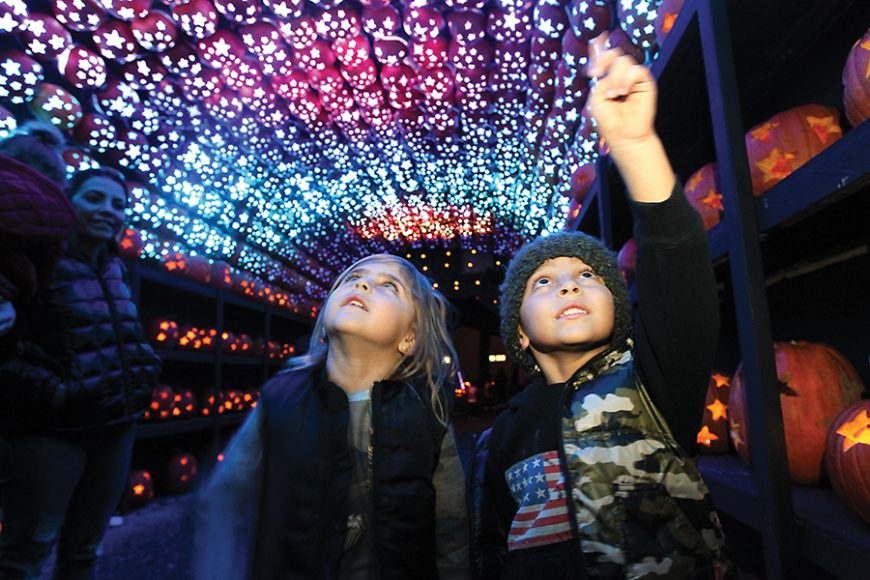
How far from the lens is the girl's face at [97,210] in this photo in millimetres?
2361

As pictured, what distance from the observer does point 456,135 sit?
6816 mm

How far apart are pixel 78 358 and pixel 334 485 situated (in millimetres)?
1445

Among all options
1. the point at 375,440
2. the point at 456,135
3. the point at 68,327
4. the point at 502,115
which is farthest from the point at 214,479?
the point at 456,135

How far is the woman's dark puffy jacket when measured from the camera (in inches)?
74.9

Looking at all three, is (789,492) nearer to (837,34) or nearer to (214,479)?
(214,479)

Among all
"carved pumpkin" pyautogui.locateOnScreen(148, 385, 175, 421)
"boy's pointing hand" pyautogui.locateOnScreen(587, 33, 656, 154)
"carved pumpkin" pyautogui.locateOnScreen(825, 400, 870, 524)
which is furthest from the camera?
"carved pumpkin" pyautogui.locateOnScreen(148, 385, 175, 421)

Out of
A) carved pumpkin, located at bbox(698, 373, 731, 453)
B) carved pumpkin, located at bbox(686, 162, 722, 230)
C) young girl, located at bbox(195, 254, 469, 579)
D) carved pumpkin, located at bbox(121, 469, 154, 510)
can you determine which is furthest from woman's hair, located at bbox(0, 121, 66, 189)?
carved pumpkin, located at bbox(121, 469, 154, 510)

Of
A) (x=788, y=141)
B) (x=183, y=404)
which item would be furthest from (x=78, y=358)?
(x=183, y=404)

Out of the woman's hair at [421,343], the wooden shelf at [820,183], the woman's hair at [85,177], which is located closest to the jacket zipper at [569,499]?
the woman's hair at [421,343]

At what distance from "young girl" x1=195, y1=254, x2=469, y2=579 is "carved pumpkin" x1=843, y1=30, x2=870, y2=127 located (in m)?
1.44

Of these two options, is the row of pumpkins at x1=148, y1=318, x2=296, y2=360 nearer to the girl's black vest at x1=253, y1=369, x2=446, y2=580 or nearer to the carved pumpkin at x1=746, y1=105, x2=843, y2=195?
the girl's black vest at x1=253, y1=369, x2=446, y2=580

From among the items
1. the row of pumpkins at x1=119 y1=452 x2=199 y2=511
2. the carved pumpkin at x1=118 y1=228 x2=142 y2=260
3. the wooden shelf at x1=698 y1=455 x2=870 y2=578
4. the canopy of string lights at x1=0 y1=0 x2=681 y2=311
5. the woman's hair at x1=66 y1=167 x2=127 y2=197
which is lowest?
the row of pumpkins at x1=119 y1=452 x2=199 y2=511

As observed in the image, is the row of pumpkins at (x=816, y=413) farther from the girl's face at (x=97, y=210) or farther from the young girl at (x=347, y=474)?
the girl's face at (x=97, y=210)

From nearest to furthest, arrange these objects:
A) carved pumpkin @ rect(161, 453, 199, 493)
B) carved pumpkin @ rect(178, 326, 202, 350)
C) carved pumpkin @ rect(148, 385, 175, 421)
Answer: carved pumpkin @ rect(148, 385, 175, 421) → carved pumpkin @ rect(161, 453, 199, 493) → carved pumpkin @ rect(178, 326, 202, 350)
